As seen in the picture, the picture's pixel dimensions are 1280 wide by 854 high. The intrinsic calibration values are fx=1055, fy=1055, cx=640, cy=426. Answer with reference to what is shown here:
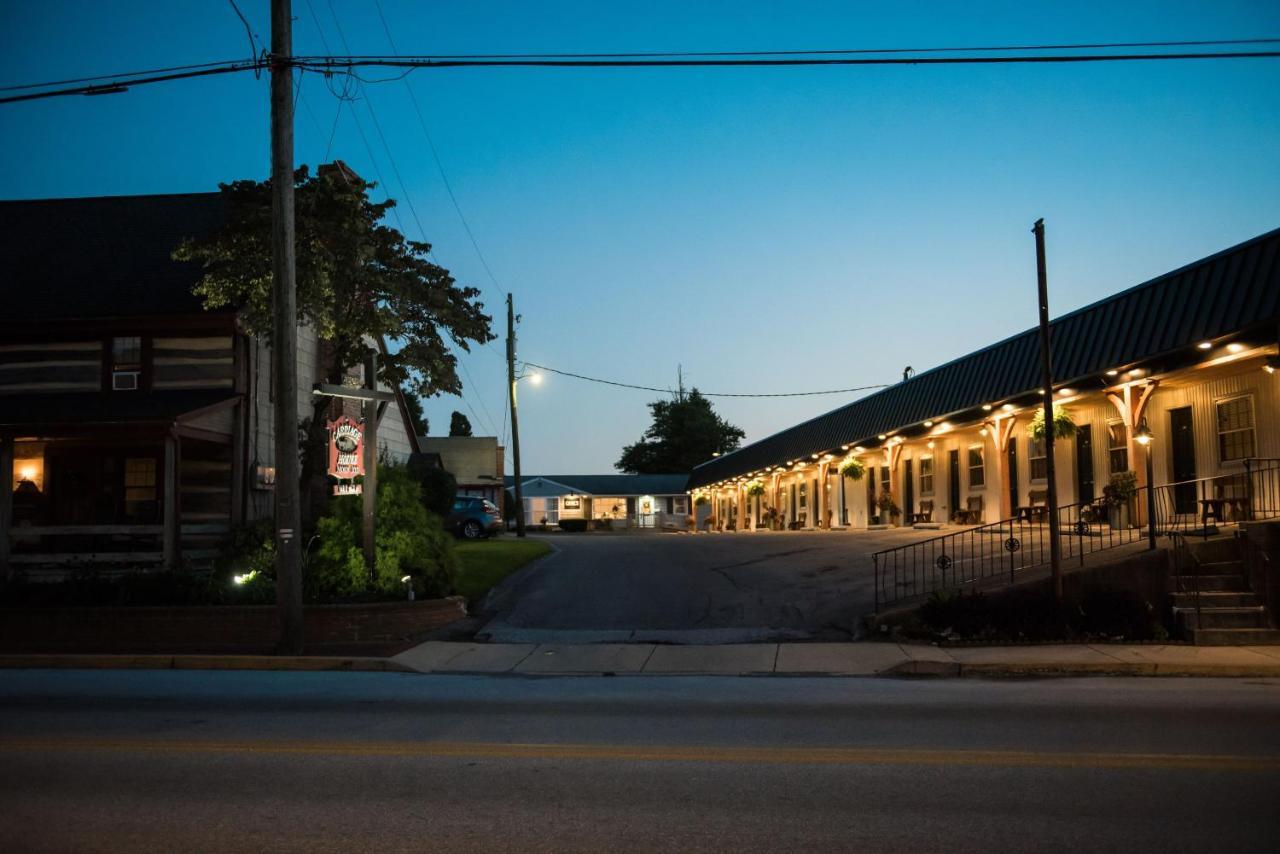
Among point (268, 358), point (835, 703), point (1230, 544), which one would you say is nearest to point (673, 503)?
point (268, 358)

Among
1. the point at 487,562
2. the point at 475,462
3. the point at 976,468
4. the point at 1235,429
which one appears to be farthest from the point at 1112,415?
the point at 475,462

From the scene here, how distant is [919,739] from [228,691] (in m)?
7.62

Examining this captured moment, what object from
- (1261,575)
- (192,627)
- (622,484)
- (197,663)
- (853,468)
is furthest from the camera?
(622,484)

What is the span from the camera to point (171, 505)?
2056 cm

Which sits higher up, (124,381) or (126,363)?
(126,363)

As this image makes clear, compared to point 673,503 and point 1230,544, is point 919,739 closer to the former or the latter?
point 1230,544

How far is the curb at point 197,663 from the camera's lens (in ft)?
48.7

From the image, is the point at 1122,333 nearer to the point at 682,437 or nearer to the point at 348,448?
the point at 348,448

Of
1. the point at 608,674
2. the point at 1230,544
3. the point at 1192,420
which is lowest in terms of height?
the point at 608,674

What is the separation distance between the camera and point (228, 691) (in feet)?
38.6

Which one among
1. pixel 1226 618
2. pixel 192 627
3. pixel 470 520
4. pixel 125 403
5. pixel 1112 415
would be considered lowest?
pixel 192 627

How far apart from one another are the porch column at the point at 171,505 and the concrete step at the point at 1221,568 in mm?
18071

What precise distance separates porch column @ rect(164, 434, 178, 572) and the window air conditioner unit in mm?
3595

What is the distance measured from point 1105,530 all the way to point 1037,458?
468 cm
